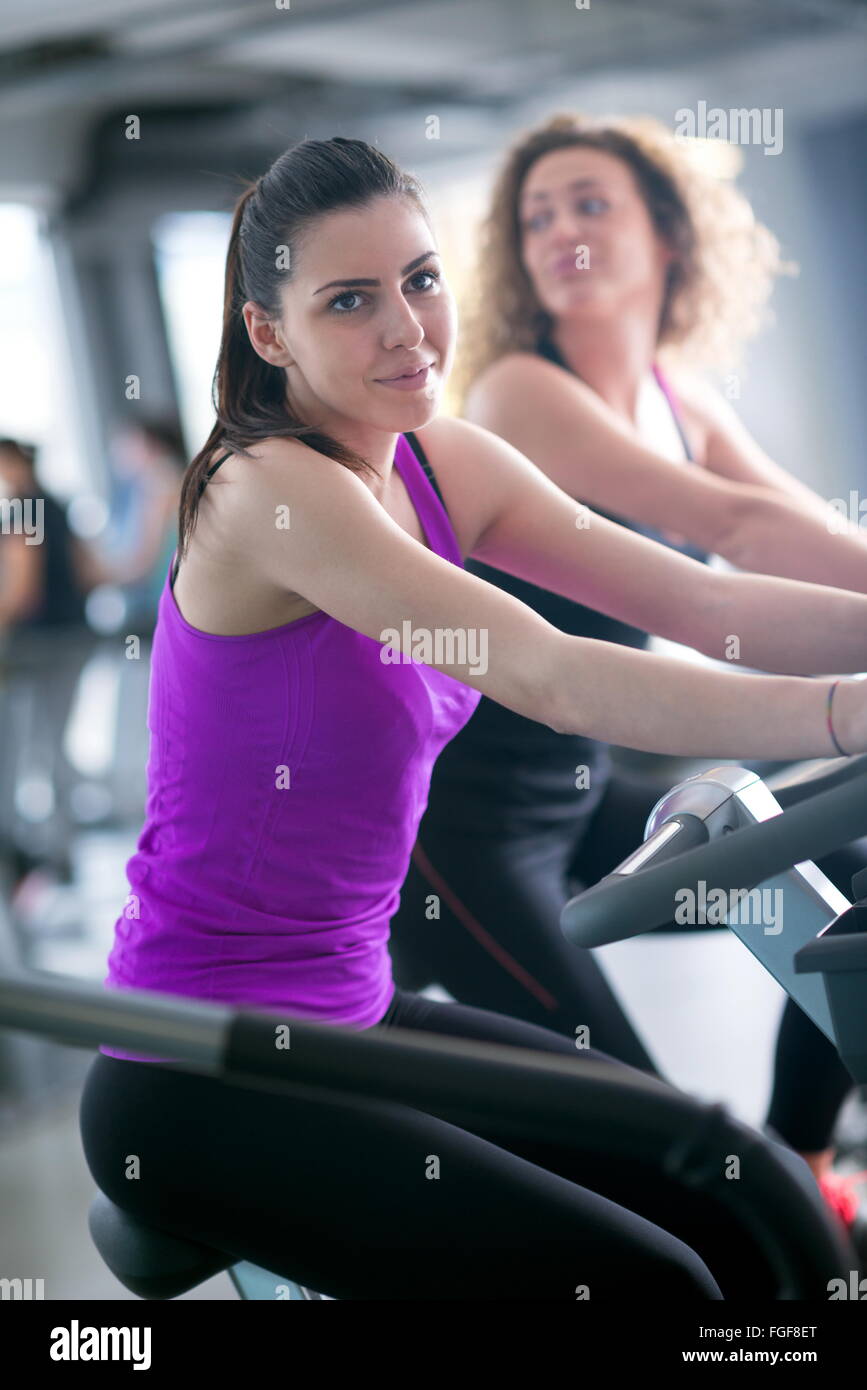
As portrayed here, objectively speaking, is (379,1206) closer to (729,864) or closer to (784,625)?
(729,864)

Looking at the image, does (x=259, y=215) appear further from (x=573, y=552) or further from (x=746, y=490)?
(x=746, y=490)

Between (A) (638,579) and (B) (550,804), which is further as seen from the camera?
(B) (550,804)

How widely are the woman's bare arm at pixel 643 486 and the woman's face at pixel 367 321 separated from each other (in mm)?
325

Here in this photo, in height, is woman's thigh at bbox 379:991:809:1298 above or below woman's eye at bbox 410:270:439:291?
below

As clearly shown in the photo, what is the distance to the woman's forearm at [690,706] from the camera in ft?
3.08

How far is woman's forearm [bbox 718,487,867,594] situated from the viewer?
4.72ft

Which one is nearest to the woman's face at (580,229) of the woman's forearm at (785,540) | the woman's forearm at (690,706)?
the woman's forearm at (785,540)

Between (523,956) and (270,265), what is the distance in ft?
2.35

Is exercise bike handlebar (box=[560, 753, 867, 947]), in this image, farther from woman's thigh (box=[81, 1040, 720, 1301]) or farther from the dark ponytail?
the dark ponytail

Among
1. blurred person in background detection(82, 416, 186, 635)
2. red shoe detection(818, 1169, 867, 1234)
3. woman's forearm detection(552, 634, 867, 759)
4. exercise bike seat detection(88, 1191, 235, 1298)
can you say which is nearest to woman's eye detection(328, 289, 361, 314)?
woman's forearm detection(552, 634, 867, 759)

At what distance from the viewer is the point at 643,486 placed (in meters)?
1.42

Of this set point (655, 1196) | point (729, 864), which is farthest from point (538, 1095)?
point (655, 1196)

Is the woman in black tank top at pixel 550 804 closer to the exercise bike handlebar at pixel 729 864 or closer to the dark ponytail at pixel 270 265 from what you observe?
the dark ponytail at pixel 270 265
